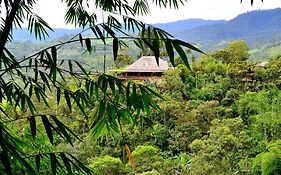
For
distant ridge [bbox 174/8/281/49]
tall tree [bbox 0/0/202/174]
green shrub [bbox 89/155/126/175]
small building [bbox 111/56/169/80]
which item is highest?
distant ridge [bbox 174/8/281/49]

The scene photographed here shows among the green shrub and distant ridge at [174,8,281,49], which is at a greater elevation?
distant ridge at [174,8,281,49]

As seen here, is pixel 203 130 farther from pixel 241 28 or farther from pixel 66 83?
pixel 241 28

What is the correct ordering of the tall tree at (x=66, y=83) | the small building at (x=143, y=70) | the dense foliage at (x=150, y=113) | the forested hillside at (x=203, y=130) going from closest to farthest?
the tall tree at (x=66, y=83) → the dense foliage at (x=150, y=113) → the forested hillside at (x=203, y=130) → the small building at (x=143, y=70)

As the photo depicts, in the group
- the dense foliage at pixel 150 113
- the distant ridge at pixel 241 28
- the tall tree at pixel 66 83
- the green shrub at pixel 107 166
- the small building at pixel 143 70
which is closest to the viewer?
the tall tree at pixel 66 83

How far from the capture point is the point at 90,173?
75 centimetres

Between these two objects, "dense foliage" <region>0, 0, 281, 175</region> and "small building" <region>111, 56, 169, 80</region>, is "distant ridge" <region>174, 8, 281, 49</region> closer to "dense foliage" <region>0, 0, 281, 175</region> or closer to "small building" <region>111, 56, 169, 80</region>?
"small building" <region>111, 56, 169, 80</region>

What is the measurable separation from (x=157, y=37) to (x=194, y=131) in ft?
25.6

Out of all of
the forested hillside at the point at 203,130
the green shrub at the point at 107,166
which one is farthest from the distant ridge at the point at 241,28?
the green shrub at the point at 107,166

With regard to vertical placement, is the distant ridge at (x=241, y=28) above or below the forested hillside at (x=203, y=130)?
above

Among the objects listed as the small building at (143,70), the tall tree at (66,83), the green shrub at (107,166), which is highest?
the tall tree at (66,83)

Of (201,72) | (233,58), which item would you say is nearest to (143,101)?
(201,72)

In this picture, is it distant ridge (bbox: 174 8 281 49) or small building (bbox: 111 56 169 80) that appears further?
distant ridge (bbox: 174 8 281 49)

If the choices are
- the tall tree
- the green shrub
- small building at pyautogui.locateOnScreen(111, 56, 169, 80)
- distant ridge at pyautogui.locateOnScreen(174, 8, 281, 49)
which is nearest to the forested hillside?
the green shrub

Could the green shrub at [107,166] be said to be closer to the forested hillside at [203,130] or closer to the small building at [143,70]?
the forested hillside at [203,130]
